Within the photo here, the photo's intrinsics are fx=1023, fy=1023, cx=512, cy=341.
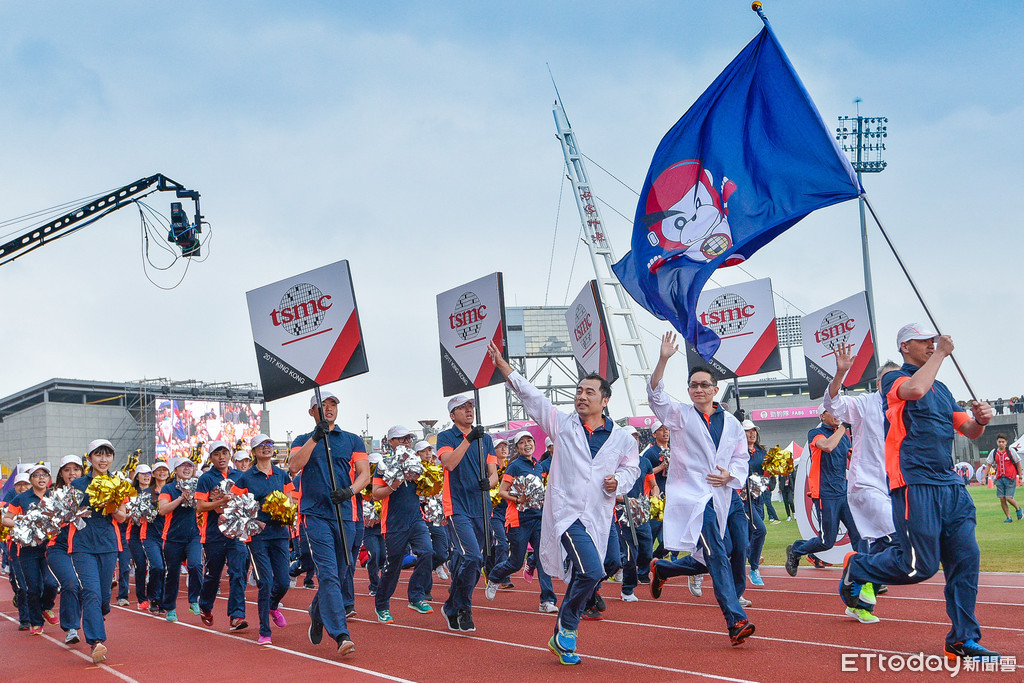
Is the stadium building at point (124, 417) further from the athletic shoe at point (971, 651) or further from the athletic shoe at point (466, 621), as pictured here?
the athletic shoe at point (971, 651)

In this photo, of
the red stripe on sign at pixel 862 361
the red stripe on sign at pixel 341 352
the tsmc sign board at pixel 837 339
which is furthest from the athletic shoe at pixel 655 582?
the red stripe on sign at pixel 862 361

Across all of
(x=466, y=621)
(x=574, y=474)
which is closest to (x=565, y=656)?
(x=574, y=474)

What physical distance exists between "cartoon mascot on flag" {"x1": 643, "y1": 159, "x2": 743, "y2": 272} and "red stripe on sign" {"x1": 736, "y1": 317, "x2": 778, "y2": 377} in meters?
5.48

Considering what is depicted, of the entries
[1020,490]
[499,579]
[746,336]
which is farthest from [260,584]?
[1020,490]

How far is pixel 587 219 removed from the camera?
249 feet

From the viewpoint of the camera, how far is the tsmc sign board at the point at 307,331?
9.34 m

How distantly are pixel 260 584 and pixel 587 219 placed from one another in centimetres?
6746

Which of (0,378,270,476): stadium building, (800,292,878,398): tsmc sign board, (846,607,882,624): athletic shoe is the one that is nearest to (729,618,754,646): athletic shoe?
(846,607,882,624): athletic shoe

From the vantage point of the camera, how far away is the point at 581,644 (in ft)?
28.0

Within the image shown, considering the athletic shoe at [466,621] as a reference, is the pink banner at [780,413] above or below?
above

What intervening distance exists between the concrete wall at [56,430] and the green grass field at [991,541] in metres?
58.8

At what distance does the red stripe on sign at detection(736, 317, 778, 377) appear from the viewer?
14.5m

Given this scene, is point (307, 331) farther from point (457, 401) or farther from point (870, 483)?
point (870, 483)

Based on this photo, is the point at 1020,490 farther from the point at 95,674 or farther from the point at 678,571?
the point at 95,674
